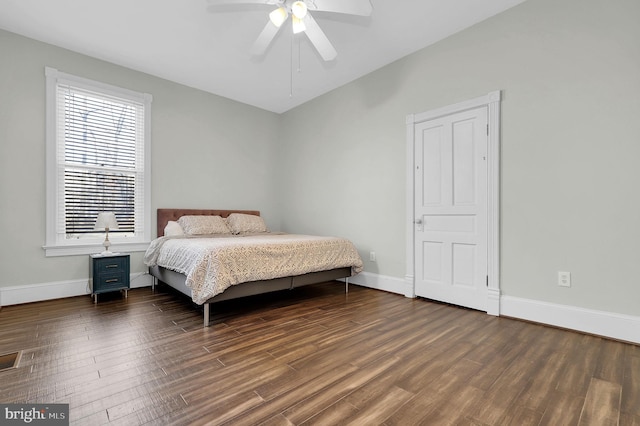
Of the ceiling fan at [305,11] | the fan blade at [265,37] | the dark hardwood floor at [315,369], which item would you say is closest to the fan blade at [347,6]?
the ceiling fan at [305,11]

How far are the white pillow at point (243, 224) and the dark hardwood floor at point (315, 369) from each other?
161 centimetres

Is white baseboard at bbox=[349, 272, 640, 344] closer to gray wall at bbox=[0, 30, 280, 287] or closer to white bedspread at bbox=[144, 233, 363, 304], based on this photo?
white bedspread at bbox=[144, 233, 363, 304]

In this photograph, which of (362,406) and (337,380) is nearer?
(362,406)

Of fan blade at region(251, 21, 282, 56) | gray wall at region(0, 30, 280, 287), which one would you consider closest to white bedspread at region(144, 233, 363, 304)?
gray wall at region(0, 30, 280, 287)

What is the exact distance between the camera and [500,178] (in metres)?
2.90

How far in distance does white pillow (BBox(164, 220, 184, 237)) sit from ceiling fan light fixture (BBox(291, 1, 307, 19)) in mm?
2852

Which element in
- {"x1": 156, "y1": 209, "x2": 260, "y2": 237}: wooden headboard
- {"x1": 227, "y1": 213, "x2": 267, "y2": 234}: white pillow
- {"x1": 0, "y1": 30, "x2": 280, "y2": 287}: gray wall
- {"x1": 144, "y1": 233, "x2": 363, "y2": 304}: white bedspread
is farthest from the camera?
{"x1": 227, "y1": 213, "x2": 267, "y2": 234}: white pillow

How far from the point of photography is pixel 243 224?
4469mm

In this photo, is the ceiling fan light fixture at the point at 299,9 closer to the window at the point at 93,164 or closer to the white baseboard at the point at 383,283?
the window at the point at 93,164

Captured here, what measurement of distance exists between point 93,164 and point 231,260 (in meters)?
2.40

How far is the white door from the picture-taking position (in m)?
3.03

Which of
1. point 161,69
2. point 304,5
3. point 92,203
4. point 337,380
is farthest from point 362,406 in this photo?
point 161,69

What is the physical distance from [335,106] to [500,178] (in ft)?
8.38

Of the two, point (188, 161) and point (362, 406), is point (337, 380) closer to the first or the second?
point (362, 406)
